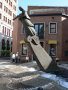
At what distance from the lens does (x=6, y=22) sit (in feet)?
218

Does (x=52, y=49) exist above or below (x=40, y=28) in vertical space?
below

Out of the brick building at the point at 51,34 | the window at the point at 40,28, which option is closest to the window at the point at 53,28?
the brick building at the point at 51,34

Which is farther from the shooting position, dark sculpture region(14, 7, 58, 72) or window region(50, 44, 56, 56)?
window region(50, 44, 56, 56)

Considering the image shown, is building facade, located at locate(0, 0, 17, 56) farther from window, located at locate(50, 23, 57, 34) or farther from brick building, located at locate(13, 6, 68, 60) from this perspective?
window, located at locate(50, 23, 57, 34)

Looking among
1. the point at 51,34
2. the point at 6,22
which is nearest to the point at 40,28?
the point at 51,34

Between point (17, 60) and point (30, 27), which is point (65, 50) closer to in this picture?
point (17, 60)

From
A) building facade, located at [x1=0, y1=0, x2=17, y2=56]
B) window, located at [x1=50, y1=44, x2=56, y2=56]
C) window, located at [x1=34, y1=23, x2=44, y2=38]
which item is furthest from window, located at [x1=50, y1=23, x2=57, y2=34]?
building facade, located at [x1=0, y1=0, x2=17, y2=56]

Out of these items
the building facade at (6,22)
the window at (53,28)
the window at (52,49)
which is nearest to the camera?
the window at (52,49)

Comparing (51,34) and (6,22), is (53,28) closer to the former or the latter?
(51,34)

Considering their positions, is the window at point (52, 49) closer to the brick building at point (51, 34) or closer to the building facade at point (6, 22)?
the brick building at point (51, 34)

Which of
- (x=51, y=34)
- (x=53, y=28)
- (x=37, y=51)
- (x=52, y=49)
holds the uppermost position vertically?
(x=53, y=28)

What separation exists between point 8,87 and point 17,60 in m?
20.6

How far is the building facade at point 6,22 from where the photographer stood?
6203 centimetres

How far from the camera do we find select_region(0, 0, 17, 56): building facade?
62.0m
